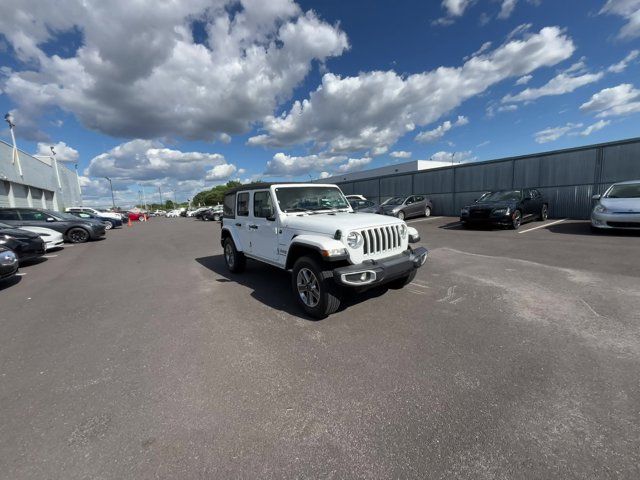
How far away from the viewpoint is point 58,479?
183 centimetres

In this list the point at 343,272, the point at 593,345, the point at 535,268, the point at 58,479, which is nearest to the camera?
the point at 58,479

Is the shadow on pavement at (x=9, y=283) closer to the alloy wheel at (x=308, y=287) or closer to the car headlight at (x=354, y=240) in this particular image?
the alloy wheel at (x=308, y=287)

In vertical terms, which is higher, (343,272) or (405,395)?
(343,272)

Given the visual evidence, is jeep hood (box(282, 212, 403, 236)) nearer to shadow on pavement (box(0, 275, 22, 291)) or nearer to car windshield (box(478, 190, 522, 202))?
shadow on pavement (box(0, 275, 22, 291))

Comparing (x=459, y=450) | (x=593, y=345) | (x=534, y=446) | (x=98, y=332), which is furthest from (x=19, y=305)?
(x=593, y=345)

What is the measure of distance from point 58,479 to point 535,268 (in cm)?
759

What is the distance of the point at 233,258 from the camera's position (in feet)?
21.7

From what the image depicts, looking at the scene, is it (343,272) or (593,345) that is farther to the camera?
(343,272)

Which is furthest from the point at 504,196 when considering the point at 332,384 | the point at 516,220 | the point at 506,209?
the point at 332,384

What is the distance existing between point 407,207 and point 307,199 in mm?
13024

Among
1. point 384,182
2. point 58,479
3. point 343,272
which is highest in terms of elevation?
point 384,182

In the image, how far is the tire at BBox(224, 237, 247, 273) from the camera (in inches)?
254

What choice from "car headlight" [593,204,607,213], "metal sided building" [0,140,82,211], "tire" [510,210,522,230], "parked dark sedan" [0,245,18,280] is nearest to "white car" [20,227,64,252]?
"parked dark sedan" [0,245,18,280]

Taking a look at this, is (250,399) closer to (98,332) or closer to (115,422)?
(115,422)
